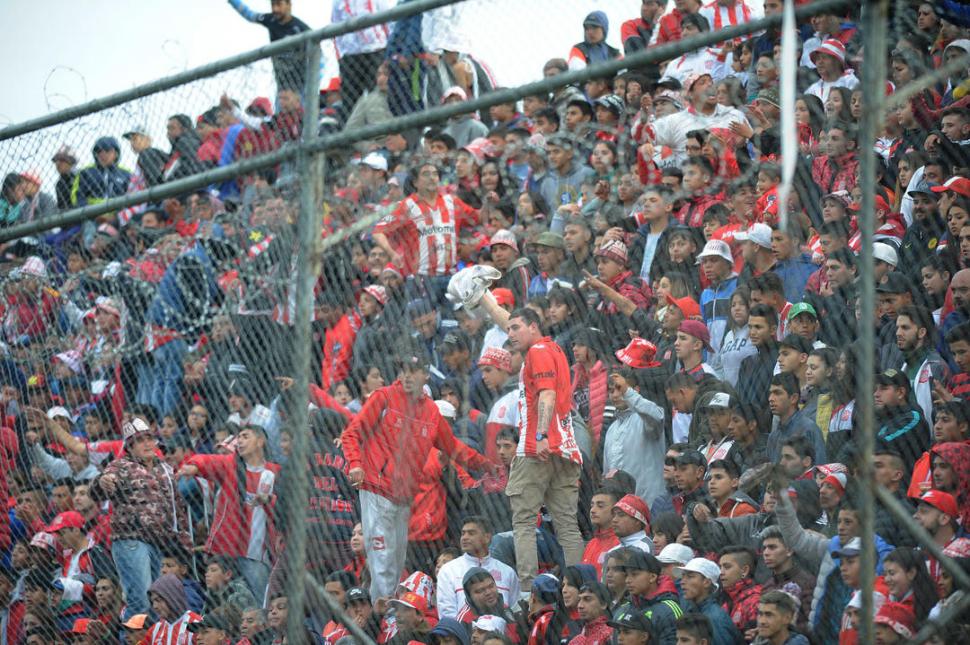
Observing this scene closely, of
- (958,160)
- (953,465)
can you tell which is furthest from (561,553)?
(958,160)

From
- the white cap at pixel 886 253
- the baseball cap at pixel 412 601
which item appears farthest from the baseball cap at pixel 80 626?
the white cap at pixel 886 253

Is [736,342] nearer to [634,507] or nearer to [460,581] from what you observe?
[634,507]

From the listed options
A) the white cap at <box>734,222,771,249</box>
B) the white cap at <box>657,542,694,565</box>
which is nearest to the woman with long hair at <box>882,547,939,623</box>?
the white cap at <box>657,542,694,565</box>

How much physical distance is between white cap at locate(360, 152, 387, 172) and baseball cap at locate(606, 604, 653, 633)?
7.75 ft

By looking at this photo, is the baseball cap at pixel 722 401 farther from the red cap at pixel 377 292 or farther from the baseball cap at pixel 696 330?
the red cap at pixel 377 292

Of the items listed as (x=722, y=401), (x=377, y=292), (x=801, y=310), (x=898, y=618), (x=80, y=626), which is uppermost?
(x=377, y=292)

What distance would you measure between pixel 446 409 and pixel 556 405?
2.56 feet

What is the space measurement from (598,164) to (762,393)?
1509 millimetres

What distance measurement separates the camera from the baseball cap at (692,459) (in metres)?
7.60

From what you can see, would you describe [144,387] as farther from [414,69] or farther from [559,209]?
[559,209]

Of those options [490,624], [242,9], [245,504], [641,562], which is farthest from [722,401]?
[242,9]

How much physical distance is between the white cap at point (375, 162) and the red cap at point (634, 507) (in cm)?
232

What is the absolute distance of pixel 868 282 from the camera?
4.38 meters

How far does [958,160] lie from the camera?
786 cm
